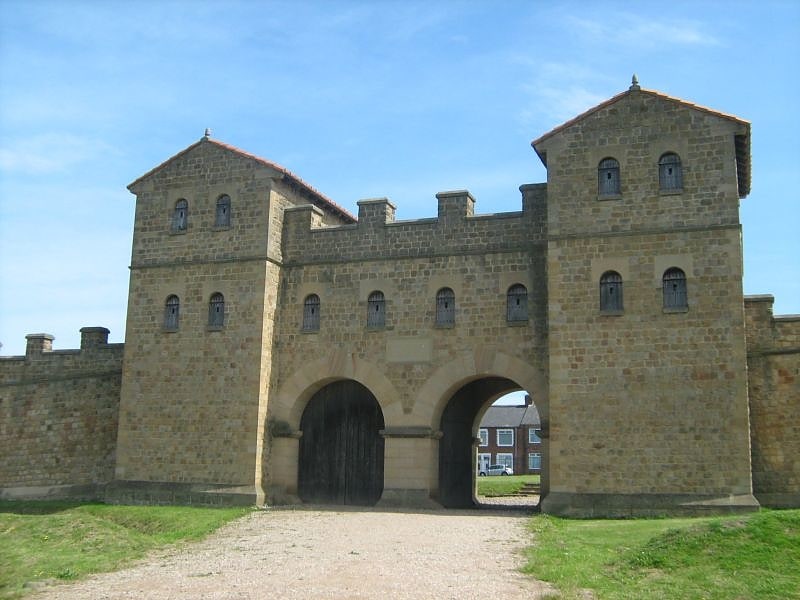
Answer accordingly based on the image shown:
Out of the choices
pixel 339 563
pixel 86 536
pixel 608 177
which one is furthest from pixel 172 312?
pixel 339 563

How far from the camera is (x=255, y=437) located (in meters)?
23.4

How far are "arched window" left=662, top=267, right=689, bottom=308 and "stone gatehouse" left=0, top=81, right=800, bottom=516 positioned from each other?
0.05 m

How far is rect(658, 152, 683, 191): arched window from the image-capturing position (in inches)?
828

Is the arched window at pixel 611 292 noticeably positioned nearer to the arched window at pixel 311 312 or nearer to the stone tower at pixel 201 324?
the arched window at pixel 311 312

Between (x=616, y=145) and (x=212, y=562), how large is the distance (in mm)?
12663

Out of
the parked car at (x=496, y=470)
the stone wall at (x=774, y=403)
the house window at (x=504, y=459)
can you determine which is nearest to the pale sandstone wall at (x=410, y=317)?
the stone wall at (x=774, y=403)

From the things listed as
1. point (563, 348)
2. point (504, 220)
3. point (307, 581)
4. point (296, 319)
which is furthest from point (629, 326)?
point (307, 581)

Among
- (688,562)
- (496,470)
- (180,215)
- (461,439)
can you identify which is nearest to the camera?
(688,562)

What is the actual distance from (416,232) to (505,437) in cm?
4242

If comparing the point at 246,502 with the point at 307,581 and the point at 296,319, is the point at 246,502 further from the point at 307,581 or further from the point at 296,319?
the point at 307,581

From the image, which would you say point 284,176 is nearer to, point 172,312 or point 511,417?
point 172,312

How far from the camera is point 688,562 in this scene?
1374 centimetres

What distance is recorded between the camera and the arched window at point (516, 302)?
22.5 meters

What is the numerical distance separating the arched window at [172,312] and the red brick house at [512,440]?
40.2 metres
